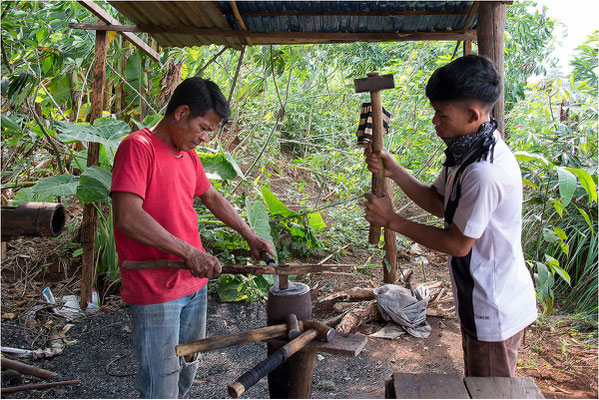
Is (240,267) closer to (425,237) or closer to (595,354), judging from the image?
(425,237)

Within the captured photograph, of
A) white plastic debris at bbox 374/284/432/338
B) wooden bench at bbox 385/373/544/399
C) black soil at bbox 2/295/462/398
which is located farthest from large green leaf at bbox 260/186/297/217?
wooden bench at bbox 385/373/544/399

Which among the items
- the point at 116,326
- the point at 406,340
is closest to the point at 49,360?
the point at 116,326

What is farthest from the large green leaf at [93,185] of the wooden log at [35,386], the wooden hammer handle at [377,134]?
the wooden hammer handle at [377,134]

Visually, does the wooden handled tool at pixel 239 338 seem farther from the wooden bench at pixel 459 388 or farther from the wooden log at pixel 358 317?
the wooden log at pixel 358 317

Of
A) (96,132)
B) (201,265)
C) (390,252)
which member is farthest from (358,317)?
(96,132)

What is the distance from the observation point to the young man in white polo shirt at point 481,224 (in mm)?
1906

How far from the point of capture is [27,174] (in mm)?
6371

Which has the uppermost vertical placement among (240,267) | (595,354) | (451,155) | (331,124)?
(331,124)

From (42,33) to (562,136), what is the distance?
5.83 meters

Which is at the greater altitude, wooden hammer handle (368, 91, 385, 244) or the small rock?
wooden hammer handle (368, 91, 385, 244)

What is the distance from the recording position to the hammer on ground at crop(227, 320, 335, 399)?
1.66 m

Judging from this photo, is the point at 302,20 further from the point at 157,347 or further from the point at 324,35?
the point at 157,347

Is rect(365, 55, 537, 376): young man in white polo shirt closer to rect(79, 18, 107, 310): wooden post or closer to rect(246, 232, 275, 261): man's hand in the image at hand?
rect(246, 232, 275, 261): man's hand

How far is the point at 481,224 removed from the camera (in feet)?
6.15
